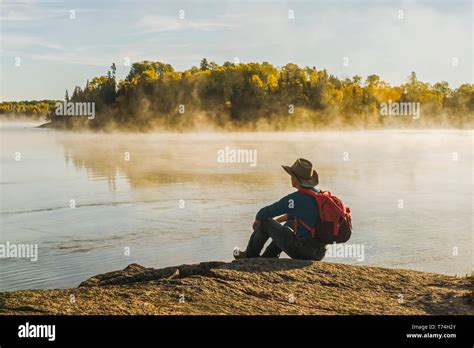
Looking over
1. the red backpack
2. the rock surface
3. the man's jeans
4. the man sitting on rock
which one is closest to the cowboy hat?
the man sitting on rock

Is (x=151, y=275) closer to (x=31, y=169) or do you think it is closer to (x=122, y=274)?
(x=122, y=274)

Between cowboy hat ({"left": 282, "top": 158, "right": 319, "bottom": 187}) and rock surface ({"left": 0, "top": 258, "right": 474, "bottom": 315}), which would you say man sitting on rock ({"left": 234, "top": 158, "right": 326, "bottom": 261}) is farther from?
rock surface ({"left": 0, "top": 258, "right": 474, "bottom": 315})

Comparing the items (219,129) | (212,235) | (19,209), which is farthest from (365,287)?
(219,129)

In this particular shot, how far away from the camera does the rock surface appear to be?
734 cm

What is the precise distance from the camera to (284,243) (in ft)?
29.3

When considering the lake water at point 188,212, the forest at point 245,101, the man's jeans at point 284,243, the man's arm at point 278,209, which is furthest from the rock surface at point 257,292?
the forest at point 245,101

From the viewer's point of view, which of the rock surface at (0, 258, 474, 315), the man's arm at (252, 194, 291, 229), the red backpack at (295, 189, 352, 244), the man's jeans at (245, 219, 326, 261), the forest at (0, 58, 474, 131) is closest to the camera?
the rock surface at (0, 258, 474, 315)

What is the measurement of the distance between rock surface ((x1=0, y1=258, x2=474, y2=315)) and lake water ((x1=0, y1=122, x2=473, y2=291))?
6.54 feet

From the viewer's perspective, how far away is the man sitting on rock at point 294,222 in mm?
8758

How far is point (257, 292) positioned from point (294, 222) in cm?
143

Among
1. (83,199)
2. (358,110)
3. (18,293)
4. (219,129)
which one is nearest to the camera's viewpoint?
(18,293)

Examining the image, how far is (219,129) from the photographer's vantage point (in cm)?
8681

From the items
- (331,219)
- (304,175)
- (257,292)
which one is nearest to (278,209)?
(304,175)
